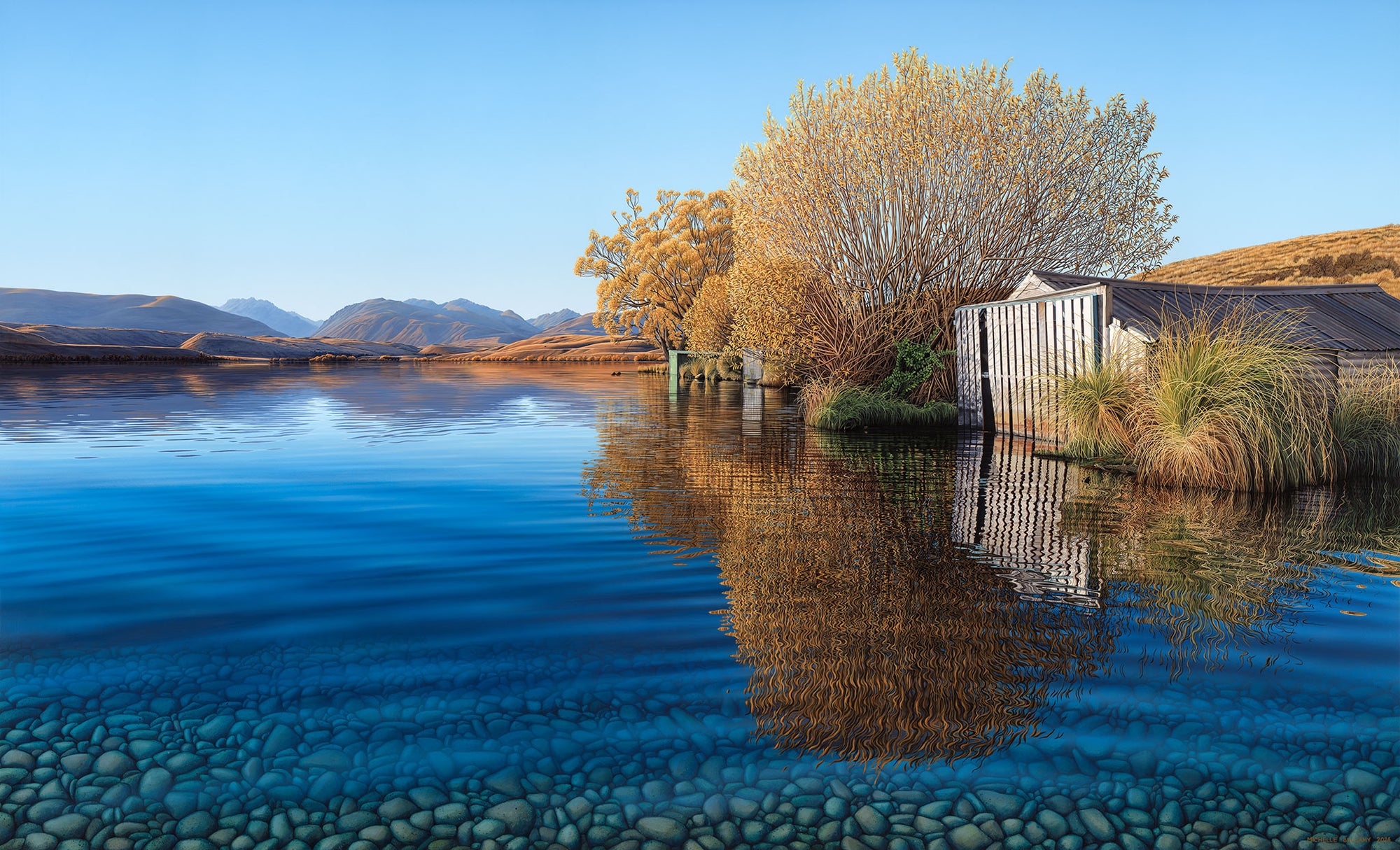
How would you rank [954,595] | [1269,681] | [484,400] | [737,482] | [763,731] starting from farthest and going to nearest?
1. [484,400]
2. [737,482]
3. [954,595]
4. [1269,681]
5. [763,731]

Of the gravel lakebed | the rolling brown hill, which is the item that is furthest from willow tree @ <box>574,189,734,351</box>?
the gravel lakebed

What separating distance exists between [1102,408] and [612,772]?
10.9m

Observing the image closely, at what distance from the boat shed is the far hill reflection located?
3.32 meters

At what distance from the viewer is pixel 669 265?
50.6 meters

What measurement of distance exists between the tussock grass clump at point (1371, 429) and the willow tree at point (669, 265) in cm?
3864

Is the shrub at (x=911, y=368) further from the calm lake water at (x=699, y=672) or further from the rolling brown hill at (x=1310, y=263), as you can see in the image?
the rolling brown hill at (x=1310, y=263)

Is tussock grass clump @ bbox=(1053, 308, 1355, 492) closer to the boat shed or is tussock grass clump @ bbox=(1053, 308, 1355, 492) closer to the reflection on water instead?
the reflection on water

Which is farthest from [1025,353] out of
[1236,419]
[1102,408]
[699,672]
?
[699,672]

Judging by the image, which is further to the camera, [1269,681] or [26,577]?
[26,577]

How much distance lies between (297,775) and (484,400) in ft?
83.2

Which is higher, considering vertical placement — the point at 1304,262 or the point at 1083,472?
the point at 1304,262

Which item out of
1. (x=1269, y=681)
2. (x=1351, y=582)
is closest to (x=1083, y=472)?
(x=1351, y=582)

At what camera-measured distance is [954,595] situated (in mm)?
5203

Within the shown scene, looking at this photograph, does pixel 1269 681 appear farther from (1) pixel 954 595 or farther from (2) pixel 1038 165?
A: (2) pixel 1038 165
